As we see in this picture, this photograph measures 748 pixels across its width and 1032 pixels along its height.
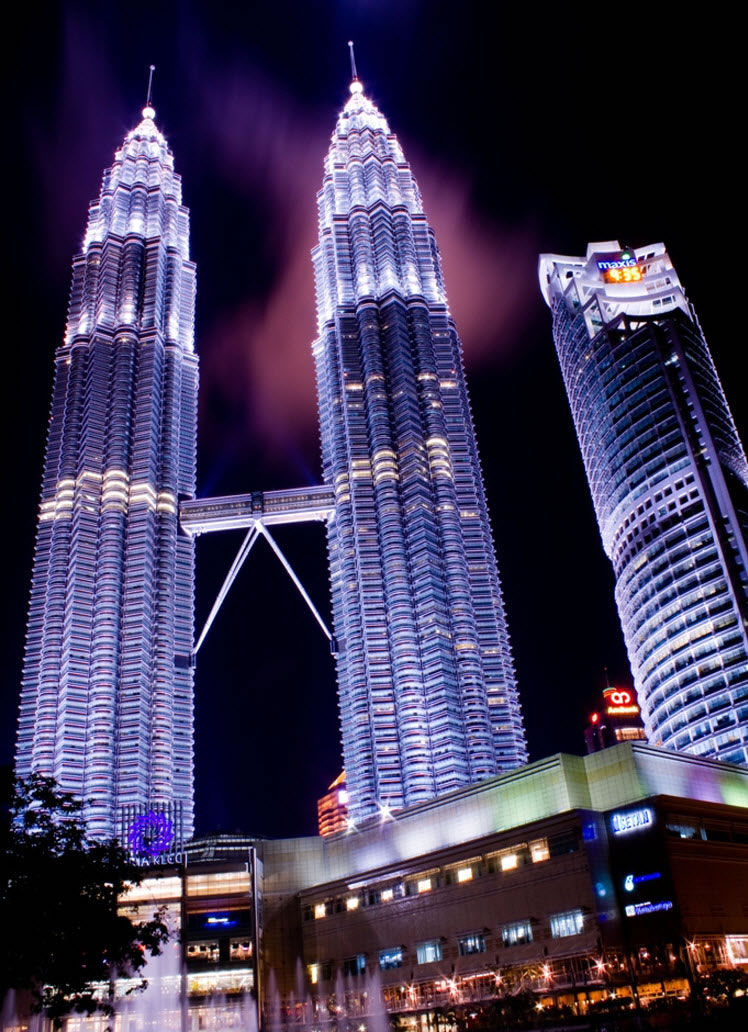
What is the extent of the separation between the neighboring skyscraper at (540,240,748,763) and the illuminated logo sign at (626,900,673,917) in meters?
70.2

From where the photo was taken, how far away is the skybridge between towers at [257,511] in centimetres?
18200

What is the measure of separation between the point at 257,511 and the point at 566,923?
4535 inches

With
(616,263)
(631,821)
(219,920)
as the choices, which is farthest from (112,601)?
(616,263)

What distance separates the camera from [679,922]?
75375 millimetres

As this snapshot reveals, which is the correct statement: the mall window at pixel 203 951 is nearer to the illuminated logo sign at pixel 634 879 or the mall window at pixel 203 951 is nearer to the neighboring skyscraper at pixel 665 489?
the illuminated logo sign at pixel 634 879

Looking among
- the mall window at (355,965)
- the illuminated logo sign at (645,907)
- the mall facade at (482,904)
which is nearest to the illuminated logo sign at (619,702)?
the mall facade at (482,904)

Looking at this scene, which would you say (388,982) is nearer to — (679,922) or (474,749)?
→ (679,922)

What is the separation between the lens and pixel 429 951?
93.0 m

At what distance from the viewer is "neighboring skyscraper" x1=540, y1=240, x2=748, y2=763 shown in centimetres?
15050

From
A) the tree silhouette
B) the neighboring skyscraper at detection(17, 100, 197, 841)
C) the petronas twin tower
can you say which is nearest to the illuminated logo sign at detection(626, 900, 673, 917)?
the tree silhouette

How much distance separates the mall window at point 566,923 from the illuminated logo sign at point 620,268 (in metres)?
145

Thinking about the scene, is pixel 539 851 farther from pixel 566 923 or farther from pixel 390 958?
pixel 390 958

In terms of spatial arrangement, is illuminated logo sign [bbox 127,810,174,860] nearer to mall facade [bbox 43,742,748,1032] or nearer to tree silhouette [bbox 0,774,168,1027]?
mall facade [bbox 43,742,748,1032]

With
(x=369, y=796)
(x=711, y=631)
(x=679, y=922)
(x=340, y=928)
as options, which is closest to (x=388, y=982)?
(x=340, y=928)
